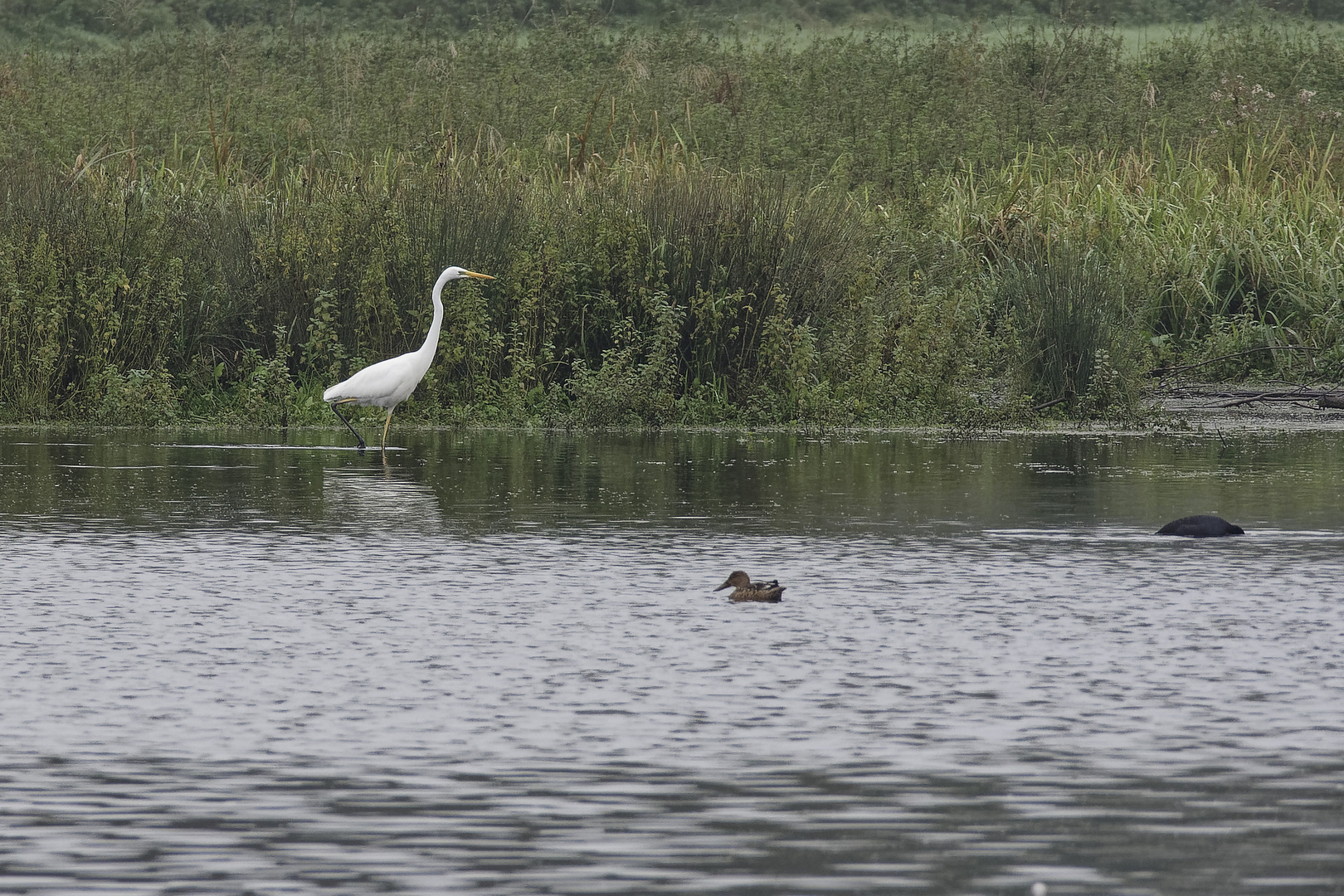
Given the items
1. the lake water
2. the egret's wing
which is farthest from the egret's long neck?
the lake water

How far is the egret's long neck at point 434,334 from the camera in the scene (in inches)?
583

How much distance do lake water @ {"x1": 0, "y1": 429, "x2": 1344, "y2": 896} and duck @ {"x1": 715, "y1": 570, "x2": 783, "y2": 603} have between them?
5.9 inches

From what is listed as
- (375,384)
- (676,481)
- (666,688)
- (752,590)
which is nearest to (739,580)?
(752,590)

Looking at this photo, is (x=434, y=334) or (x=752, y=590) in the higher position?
(x=434, y=334)

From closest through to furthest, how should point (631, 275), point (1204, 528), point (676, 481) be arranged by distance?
point (1204, 528) < point (676, 481) < point (631, 275)

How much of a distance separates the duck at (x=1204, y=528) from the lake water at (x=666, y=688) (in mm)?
196

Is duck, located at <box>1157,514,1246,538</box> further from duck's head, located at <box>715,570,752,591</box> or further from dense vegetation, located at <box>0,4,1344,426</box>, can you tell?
dense vegetation, located at <box>0,4,1344,426</box>

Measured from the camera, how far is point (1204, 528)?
33.2 ft

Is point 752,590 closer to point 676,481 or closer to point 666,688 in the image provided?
point 666,688

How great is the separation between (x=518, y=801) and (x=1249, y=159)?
1766 centimetres

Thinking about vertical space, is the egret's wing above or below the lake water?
above

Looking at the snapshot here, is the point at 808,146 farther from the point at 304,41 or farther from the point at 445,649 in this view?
the point at 445,649

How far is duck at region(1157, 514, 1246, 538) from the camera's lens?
1012 centimetres

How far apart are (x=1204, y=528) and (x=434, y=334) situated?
256 inches
